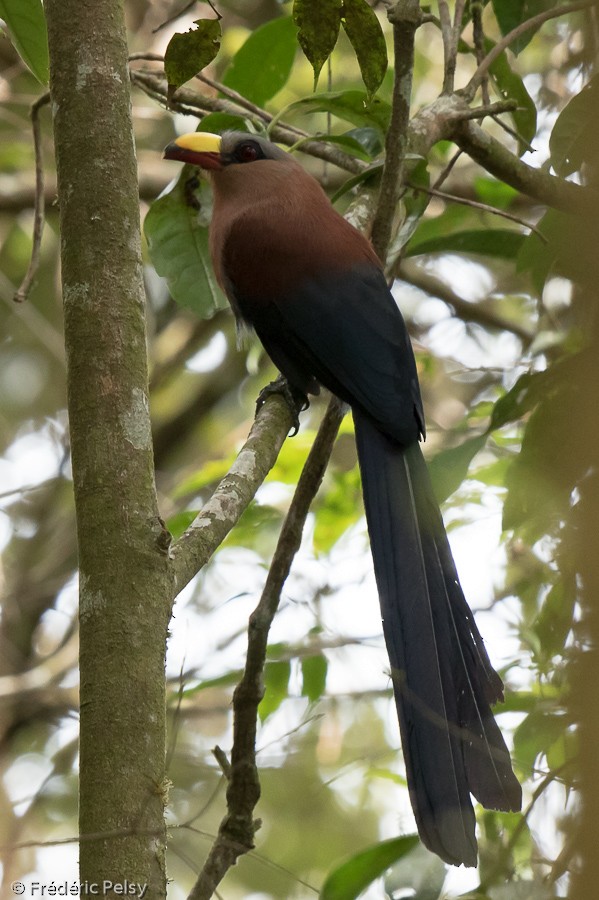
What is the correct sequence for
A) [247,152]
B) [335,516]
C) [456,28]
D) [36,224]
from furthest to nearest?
1. [335,516]
2. [247,152]
3. [456,28]
4. [36,224]

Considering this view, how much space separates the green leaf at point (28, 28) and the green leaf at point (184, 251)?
620mm

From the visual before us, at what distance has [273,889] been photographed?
4863 millimetres

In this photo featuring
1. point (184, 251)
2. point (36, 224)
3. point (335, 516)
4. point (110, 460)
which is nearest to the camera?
point (110, 460)

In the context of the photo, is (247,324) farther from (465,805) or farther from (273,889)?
(273,889)

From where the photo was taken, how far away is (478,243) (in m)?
2.91

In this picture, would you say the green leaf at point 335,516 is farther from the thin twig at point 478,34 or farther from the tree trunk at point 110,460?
the tree trunk at point 110,460

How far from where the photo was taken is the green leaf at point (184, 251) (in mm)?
2889

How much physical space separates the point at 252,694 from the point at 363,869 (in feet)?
1.38

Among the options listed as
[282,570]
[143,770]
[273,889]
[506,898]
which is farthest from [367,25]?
[273,889]

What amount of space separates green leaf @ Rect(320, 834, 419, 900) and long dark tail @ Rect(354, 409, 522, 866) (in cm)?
22

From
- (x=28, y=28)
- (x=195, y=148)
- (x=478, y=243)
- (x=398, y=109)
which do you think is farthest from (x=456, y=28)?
(x=28, y=28)

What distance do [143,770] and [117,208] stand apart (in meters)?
0.88

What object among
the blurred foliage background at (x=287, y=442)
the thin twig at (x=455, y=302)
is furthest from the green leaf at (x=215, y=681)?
the thin twig at (x=455, y=302)

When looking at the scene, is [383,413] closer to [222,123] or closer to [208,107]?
[222,123]
